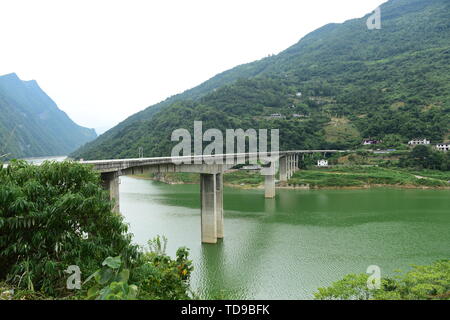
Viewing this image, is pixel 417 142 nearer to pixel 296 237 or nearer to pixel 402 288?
pixel 296 237

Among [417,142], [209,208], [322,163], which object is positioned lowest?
[209,208]

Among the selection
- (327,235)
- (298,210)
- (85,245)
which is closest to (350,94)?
(298,210)

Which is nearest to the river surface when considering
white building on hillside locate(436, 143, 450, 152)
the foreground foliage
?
the foreground foliage

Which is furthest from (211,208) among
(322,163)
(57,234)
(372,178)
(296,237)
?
(322,163)

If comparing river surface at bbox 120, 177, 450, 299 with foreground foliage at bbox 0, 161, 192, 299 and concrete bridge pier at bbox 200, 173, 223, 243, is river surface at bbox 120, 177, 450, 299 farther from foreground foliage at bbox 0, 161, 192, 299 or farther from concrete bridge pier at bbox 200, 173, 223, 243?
foreground foliage at bbox 0, 161, 192, 299

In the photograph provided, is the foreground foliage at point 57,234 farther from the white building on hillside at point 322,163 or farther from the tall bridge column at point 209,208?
the white building on hillside at point 322,163
